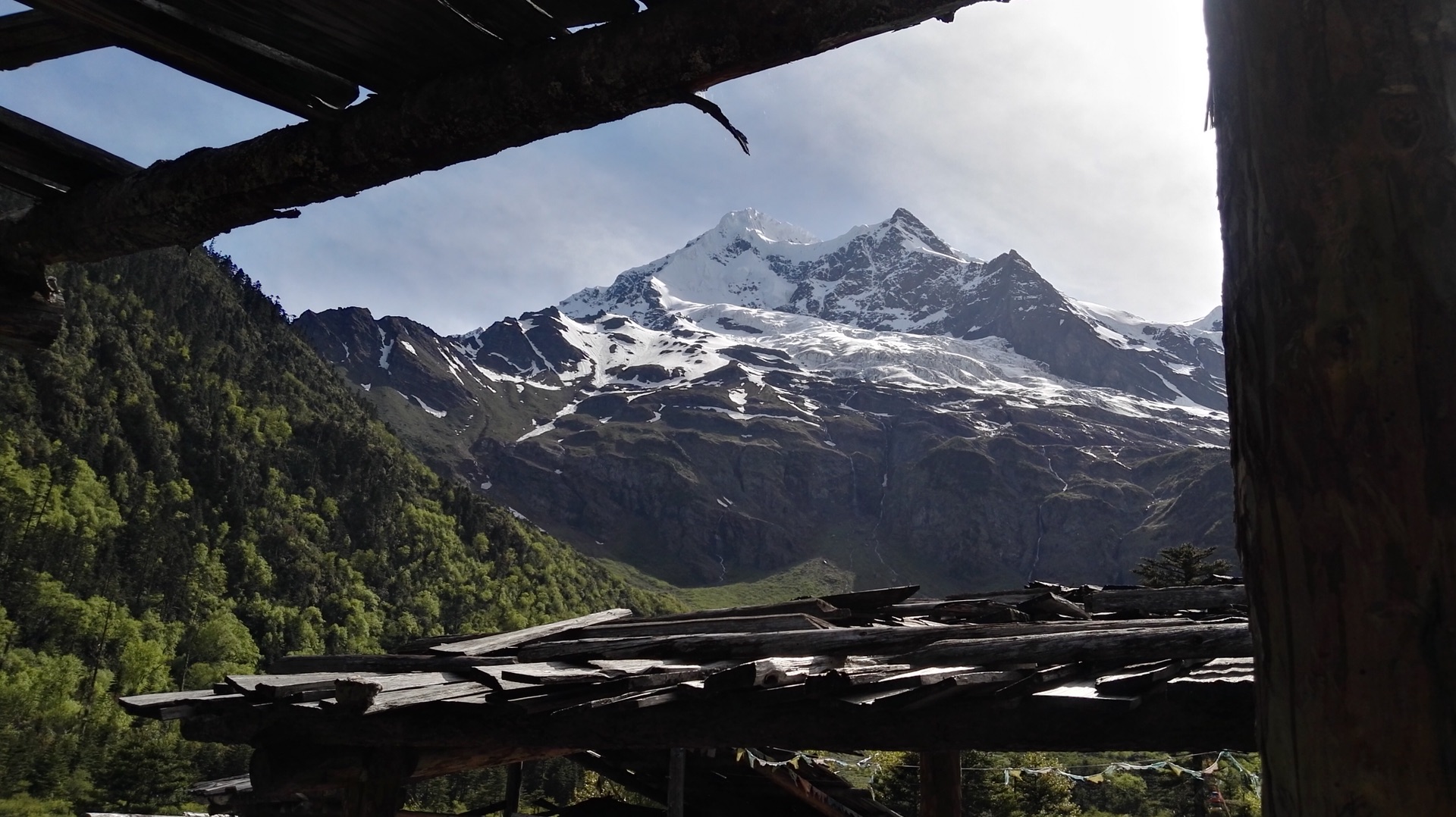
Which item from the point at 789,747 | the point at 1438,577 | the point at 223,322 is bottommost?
the point at 789,747

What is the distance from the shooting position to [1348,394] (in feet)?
4.85

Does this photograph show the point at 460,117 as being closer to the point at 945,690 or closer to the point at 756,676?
the point at 756,676

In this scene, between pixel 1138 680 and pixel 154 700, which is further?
pixel 154 700

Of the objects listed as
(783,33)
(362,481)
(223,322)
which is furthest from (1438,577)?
(223,322)

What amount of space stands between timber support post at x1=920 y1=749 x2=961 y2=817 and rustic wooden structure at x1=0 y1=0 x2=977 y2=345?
6.02 m

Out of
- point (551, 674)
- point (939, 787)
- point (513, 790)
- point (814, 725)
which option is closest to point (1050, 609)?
point (939, 787)

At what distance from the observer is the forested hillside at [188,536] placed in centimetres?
7462

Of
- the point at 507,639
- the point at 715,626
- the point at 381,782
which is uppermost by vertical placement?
the point at 715,626

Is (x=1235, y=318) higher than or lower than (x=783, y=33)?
lower

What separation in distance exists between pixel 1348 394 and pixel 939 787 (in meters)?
6.52

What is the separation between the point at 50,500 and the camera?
8975 cm

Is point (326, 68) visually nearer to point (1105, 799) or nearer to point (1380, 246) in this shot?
point (1380, 246)

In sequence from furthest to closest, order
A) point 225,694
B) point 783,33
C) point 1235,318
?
point 225,694, point 783,33, point 1235,318

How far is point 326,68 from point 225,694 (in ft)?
13.4
